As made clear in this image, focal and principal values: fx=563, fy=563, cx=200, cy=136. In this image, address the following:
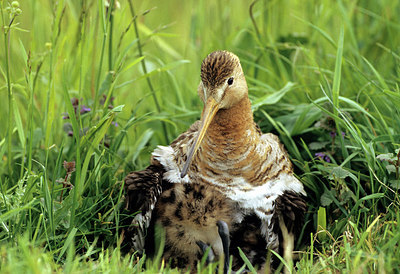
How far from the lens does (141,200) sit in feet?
11.3

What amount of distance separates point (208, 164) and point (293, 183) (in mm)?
564

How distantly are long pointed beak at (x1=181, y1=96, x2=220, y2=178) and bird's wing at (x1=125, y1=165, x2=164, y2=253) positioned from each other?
0.31m

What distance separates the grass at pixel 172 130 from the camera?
3057 mm

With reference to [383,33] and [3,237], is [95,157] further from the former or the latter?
[383,33]

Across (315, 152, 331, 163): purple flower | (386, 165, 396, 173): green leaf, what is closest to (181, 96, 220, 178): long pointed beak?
(315, 152, 331, 163): purple flower

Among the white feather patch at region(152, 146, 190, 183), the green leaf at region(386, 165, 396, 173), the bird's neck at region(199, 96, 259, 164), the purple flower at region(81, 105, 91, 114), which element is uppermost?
the purple flower at region(81, 105, 91, 114)

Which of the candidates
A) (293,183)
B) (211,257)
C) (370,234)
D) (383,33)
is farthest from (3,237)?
(383,33)

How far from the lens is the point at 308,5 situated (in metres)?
5.18

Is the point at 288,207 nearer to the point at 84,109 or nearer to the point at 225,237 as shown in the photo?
the point at 225,237

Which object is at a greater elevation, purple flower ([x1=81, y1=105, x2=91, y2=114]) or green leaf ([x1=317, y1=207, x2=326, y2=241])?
purple flower ([x1=81, y1=105, x2=91, y2=114])

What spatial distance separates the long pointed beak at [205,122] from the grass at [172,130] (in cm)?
44

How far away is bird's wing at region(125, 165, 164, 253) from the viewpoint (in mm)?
3416

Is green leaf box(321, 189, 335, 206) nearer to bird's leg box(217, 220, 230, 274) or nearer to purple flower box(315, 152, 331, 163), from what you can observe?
purple flower box(315, 152, 331, 163)

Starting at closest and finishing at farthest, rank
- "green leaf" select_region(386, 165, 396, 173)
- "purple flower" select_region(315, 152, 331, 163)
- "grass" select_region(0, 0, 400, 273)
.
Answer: "grass" select_region(0, 0, 400, 273)
"green leaf" select_region(386, 165, 396, 173)
"purple flower" select_region(315, 152, 331, 163)
